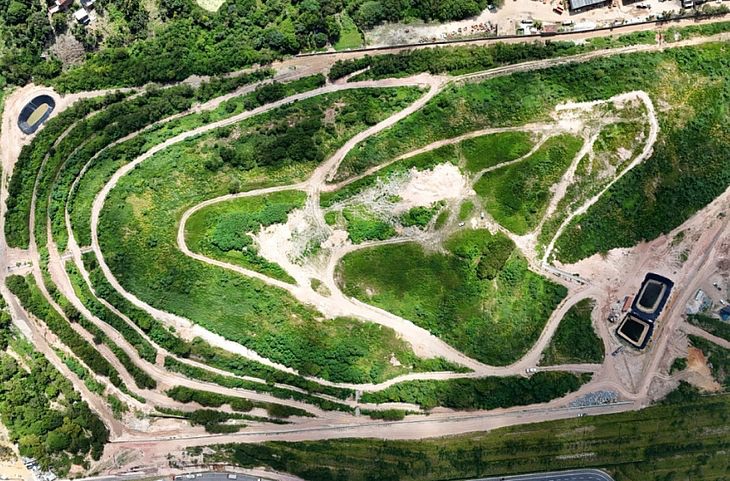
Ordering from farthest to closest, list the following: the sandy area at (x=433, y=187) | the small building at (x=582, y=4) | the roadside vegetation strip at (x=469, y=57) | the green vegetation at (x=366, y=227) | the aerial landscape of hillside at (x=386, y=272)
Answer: the small building at (x=582, y=4) → the roadside vegetation strip at (x=469, y=57) → the sandy area at (x=433, y=187) → the green vegetation at (x=366, y=227) → the aerial landscape of hillside at (x=386, y=272)

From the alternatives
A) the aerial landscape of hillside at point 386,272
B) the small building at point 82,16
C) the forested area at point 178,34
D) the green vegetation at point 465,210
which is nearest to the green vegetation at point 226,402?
the aerial landscape of hillside at point 386,272

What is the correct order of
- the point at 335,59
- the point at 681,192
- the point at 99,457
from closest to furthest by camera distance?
the point at 99,457 < the point at 681,192 < the point at 335,59

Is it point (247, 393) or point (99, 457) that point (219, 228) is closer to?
point (247, 393)

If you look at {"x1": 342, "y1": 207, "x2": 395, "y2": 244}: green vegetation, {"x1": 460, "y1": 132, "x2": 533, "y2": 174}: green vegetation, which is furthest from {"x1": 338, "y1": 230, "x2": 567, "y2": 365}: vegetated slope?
{"x1": 460, "y1": 132, "x2": 533, "y2": 174}: green vegetation

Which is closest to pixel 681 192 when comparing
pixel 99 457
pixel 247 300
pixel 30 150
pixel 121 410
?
pixel 247 300

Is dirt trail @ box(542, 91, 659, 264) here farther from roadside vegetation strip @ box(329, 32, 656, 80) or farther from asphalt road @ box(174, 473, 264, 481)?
asphalt road @ box(174, 473, 264, 481)

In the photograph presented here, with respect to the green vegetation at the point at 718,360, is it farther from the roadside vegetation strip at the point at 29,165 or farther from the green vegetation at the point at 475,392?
the roadside vegetation strip at the point at 29,165

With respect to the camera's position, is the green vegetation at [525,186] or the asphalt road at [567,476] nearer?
the asphalt road at [567,476]
